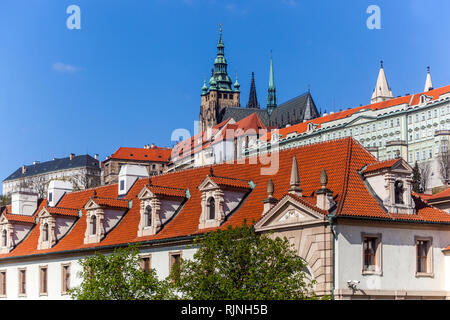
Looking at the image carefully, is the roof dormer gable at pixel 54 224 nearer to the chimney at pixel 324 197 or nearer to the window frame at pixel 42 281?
the window frame at pixel 42 281

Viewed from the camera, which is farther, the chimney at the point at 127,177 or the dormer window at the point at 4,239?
the dormer window at the point at 4,239

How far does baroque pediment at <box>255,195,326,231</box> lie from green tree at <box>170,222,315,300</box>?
193cm

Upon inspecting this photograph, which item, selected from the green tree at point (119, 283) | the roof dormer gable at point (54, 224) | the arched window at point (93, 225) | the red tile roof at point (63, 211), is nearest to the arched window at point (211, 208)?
the green tree at point (119, 283)

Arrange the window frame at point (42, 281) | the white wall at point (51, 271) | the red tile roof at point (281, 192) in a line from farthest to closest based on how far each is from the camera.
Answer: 1. the window frame at point (42, 281)
2. the white wall at point (51, 271)
3. the red tile roof at point (281, 192)

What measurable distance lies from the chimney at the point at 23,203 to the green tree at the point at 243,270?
33.2m

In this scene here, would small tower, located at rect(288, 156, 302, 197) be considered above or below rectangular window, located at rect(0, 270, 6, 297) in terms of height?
above

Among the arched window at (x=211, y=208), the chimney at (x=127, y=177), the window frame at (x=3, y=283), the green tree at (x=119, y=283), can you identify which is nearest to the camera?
the green tree at (x=119, y=283)

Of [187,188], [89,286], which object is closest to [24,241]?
[187,188]

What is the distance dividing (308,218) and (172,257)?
431 inches

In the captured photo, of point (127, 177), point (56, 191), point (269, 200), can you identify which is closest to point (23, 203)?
point (56, 191)

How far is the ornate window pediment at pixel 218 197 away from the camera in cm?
4816

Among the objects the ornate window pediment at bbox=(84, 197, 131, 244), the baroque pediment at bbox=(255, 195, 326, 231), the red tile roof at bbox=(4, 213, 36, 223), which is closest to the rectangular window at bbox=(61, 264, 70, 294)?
the ornate window pediment at bbox=(84, 197, 131, 244)

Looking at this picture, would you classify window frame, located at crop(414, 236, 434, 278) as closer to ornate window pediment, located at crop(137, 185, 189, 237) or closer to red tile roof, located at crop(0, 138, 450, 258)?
red tile roof, located at crop(0, 138, 450, 258)

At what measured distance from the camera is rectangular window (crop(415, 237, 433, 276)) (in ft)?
144
